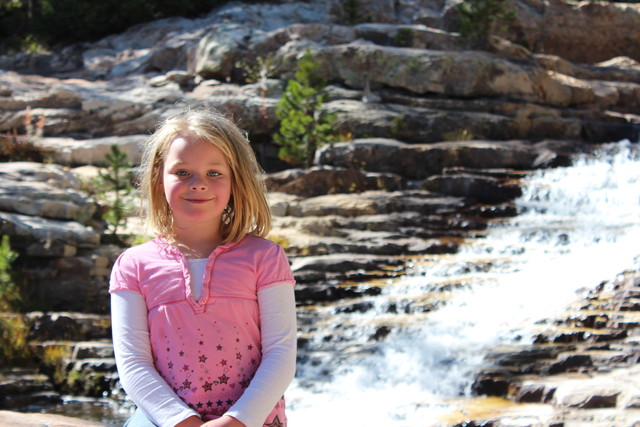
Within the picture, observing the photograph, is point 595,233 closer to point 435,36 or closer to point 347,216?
point 347,216

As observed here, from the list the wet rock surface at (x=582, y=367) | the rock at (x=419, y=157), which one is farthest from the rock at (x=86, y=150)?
the wet rock surface at (x=582, y=367)

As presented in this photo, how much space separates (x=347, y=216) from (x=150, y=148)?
7401mm

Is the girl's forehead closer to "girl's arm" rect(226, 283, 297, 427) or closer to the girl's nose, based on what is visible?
the girl's nose

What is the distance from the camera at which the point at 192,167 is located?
2311 millimetres

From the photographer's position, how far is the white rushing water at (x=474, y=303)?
5547 millimetres

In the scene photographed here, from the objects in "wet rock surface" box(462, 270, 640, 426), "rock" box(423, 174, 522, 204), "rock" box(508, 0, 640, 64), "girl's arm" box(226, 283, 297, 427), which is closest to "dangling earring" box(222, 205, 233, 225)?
"girl's arm" box(226, 283, 297, 427)

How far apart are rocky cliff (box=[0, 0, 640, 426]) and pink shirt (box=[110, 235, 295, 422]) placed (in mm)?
4380

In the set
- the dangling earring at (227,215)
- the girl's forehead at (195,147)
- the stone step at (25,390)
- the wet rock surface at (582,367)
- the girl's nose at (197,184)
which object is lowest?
the stone step at (25,390)

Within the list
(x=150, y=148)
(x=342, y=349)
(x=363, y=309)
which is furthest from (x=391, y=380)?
(x=150, y=148)

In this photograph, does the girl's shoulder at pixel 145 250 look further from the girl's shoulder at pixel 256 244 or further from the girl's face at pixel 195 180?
the girl's shoulder at pixel 256 244

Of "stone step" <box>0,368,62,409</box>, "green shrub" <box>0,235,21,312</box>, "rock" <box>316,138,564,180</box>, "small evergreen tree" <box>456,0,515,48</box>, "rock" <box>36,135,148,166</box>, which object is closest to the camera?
"stone step" <box>0,368,62,409</box>

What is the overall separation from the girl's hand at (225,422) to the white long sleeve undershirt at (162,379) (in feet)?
0.04

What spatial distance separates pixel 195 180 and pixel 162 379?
0.63 m

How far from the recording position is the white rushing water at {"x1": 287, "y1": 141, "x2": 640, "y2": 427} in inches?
218
